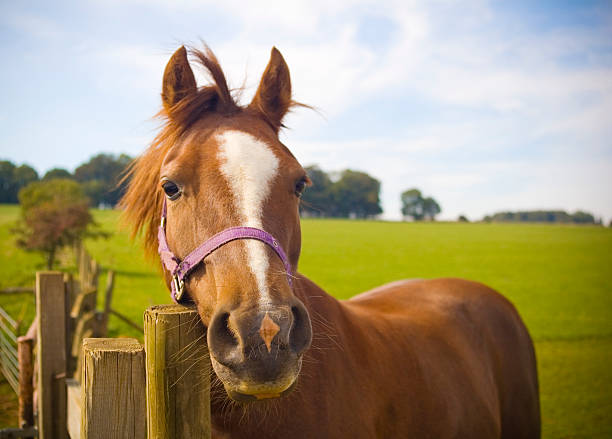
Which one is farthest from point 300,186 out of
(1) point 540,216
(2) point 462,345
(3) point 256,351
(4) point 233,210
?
(1) point 540,216

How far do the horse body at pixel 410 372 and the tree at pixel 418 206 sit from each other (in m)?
118

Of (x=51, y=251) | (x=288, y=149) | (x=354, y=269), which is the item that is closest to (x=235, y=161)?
(x=288, y=149)

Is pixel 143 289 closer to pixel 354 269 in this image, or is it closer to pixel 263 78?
pixel 354 269

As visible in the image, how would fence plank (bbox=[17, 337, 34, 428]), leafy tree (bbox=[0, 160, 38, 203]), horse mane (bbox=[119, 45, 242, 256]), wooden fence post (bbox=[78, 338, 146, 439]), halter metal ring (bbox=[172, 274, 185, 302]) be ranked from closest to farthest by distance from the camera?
wooden fence post (bbox=[78, 338, 146, 439]) → halter metal ring (bbox=[172, 274, 185, 302]) → horse mane (bbox=[119, 45, 242, 256]) → fence plank (bbox=[17, 337, 34, 428]) → leafy tree (bbox=[0, 160, 38, 203])

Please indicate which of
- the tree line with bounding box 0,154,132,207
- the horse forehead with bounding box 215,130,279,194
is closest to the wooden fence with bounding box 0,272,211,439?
the horse forehead with bounding box 215,130,279,194

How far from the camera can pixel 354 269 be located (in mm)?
28688

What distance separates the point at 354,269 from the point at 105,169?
28.1 meters

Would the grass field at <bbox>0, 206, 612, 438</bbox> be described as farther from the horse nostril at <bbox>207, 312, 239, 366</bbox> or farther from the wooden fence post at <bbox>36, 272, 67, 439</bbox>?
the horse nostril at <bbox>207, 312, 239, 366</bbox>

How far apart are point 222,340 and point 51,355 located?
2.40m

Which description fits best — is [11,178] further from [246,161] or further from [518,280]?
[246,161]

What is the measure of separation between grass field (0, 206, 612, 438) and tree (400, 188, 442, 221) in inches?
2582

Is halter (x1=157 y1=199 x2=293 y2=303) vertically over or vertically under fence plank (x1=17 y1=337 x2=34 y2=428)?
over

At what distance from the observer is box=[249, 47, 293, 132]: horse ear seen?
96.9 inches

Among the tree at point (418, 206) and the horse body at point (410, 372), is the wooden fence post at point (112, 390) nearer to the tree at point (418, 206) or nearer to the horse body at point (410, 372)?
the horse body at point (410, 372)
